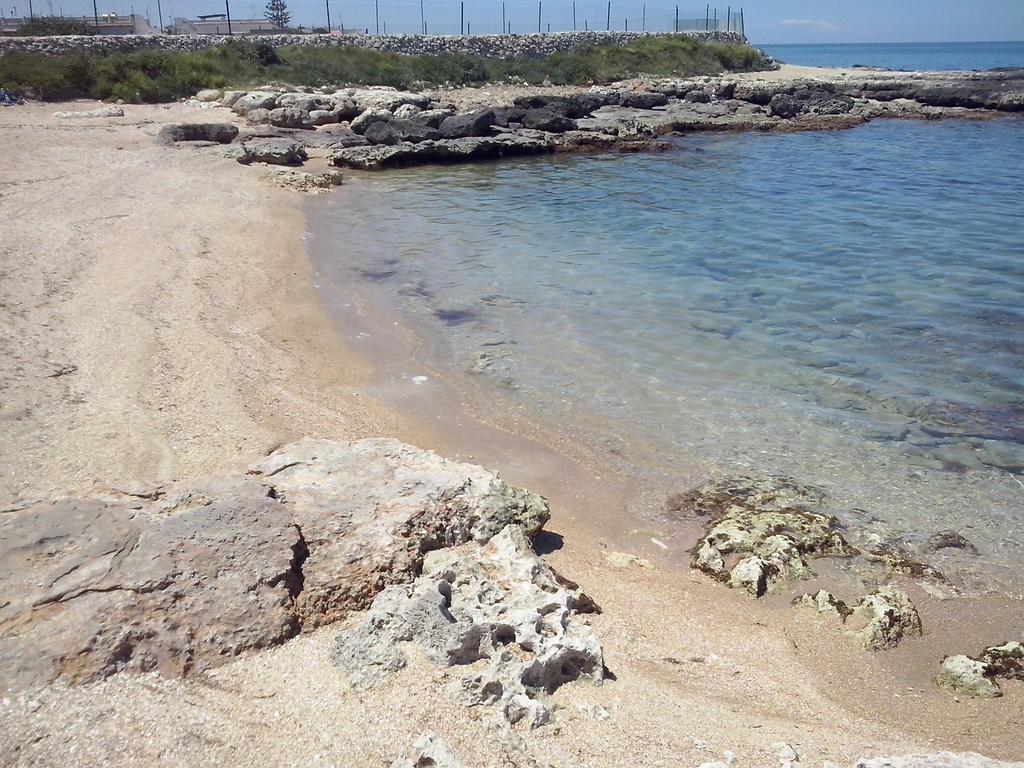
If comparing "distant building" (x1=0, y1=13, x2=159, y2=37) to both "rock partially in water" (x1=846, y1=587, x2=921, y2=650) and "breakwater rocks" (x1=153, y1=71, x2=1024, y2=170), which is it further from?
"rock partially in water" (x1=846, y1=587, x2=921, y2=650)

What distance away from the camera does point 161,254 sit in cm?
1022

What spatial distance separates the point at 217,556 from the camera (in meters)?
3.25

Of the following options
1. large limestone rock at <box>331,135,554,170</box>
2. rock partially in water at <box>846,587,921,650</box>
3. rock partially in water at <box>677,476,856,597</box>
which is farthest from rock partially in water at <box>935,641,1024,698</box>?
large limestone rock at <box>331,135,554,170</box>

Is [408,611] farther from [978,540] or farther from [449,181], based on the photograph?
[449,181]

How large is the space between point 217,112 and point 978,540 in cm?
2619

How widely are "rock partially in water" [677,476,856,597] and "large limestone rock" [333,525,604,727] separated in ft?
4.51

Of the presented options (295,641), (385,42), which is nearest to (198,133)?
(295,641)

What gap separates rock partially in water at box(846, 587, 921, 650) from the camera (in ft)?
13.0

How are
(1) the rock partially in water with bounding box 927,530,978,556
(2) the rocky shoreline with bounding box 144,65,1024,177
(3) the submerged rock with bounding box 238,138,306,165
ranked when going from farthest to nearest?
(2) the rocky shoreline with bounding box 144,65,1024,177 < (3) the submerged rock with bounding box 238,138,306,165 < (1) the rock partially in water with bounding box 927,530,978,556

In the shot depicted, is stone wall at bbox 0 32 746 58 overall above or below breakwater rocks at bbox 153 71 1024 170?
above

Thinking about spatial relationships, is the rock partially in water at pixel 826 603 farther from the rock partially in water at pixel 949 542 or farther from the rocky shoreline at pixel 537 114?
the rocky shoreline at pixel 537 114

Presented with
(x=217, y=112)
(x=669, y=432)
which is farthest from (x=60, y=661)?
(x=217, y=112)

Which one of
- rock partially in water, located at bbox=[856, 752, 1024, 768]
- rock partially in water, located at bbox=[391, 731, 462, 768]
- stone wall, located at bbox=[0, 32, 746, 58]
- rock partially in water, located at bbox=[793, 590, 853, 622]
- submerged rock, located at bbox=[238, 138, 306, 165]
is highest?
stone wall, located at bbox=[0, 32, 746, 58]

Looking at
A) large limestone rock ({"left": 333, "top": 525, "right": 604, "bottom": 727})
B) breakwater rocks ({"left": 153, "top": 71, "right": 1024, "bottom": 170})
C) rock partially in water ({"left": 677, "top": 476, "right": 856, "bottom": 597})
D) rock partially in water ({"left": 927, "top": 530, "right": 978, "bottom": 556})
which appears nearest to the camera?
large limestone rock ({"left": 333, "top": 525, "right": 604, "bottom": 727})
